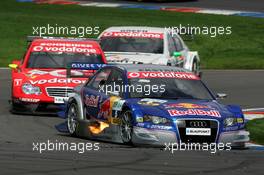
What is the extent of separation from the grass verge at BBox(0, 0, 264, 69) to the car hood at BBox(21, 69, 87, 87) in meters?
11.3

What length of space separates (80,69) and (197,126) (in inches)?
191

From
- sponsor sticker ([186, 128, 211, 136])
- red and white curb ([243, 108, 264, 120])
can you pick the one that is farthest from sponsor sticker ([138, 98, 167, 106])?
red and white curb ([243, 108, 264, 120])

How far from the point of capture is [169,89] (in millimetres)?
15445

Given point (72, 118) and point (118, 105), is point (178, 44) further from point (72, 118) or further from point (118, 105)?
point (118, 105)

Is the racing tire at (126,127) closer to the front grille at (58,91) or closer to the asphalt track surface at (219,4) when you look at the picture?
the front grille at (58,91)

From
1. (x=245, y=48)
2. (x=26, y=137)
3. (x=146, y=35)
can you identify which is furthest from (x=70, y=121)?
(x=245, y=48)

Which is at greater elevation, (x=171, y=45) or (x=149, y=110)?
(x=149, y=110)

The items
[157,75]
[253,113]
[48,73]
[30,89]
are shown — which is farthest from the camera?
[253,113]

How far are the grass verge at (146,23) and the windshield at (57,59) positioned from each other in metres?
10.5

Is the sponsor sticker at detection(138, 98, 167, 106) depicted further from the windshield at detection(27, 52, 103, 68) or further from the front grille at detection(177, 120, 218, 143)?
the windshield at detection(27, 52, 103, 68)

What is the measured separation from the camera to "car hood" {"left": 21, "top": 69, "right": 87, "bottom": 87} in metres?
19.1

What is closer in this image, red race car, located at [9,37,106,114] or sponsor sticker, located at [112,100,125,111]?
sponsor sticker, located at [112,100,125,111]

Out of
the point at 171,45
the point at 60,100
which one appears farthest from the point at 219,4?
the point at 60,100

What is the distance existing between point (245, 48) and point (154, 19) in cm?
510
